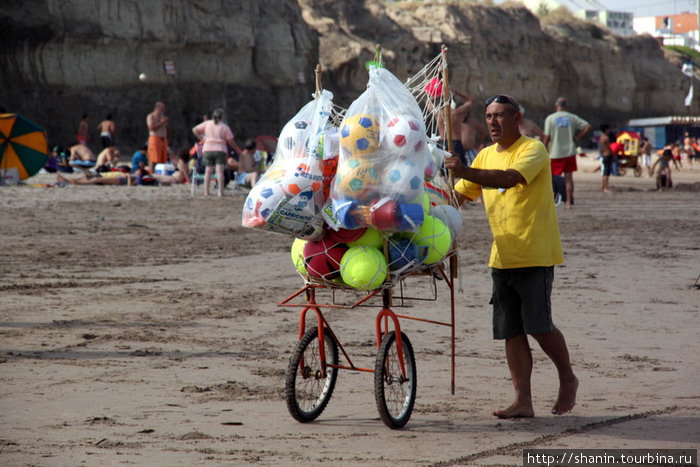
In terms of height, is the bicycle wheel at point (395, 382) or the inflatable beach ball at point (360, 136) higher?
the inflatable beach ball at point (360, 136)

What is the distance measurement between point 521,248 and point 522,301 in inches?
12.4

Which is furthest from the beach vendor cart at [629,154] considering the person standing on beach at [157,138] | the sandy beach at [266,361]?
the sandy beach at [266,361]

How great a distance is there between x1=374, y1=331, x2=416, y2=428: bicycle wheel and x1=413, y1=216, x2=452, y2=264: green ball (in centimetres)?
45

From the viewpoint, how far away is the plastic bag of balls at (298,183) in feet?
16.2

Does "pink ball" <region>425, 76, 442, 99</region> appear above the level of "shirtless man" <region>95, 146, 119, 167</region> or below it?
below

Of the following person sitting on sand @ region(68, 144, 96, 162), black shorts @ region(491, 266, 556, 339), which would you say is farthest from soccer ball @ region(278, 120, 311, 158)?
person sitting on sand @ region(68, 144, 96, 162)

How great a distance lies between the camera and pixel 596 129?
61.8 m

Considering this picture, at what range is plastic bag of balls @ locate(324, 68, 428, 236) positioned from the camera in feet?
15.9

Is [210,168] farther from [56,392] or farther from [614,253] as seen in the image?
[56,392]

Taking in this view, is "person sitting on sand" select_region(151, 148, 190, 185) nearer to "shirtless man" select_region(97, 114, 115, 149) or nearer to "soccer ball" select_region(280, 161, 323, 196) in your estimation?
"shirtless man" select_region(97, 114, 115, 149)

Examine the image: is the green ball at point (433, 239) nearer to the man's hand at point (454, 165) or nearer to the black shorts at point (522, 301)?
the man's hand at point (454, 165)

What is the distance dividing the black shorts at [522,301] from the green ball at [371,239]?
76cm

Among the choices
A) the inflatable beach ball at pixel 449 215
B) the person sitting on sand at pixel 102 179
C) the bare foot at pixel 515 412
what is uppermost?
the person sitting on sand at pixel 102 179

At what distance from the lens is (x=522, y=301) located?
5.33 metres
